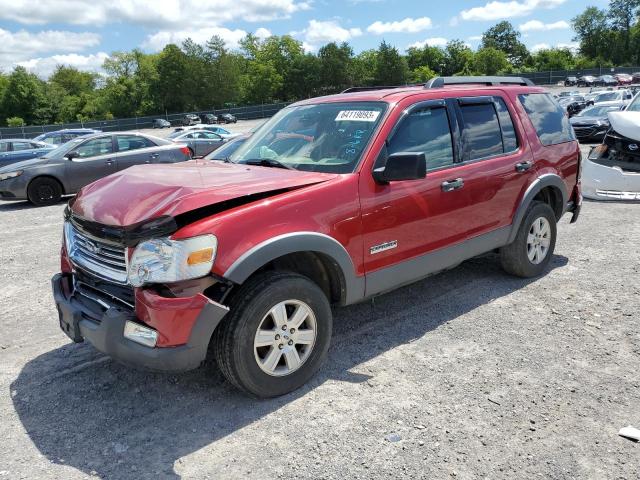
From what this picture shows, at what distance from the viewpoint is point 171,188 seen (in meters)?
3.29

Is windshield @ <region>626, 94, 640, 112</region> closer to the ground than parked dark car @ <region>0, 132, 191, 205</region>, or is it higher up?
higher up

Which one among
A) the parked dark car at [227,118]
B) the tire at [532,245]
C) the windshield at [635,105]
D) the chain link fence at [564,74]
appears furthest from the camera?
the chain link fence at [564,74]

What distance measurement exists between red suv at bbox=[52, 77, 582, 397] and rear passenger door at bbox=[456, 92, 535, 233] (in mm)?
14

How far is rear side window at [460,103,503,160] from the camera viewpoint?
466 cm

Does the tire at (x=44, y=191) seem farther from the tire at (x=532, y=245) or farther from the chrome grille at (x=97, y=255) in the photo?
the tire at (x=532, y=245)

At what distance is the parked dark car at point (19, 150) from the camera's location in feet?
52.5

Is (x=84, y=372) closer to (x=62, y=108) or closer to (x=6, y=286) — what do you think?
(x=6, y=286)

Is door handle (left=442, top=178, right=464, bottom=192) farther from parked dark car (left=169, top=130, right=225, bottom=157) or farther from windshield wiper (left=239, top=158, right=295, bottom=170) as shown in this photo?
parked dark car (left=169, top=130, right=225, bottom=157)

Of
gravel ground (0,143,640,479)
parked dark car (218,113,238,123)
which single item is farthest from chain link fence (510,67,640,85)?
gravel ground (0,143,640,479)

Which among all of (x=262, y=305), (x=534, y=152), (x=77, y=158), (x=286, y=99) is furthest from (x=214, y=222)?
(x=286, y=99)

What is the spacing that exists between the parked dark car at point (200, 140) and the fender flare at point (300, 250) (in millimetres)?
17463

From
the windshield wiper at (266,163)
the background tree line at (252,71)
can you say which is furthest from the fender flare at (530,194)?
the background tree line at (252,71)

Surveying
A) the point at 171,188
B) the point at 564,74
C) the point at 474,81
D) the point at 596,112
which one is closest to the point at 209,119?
the point at 596,112

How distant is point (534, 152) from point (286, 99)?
101m
